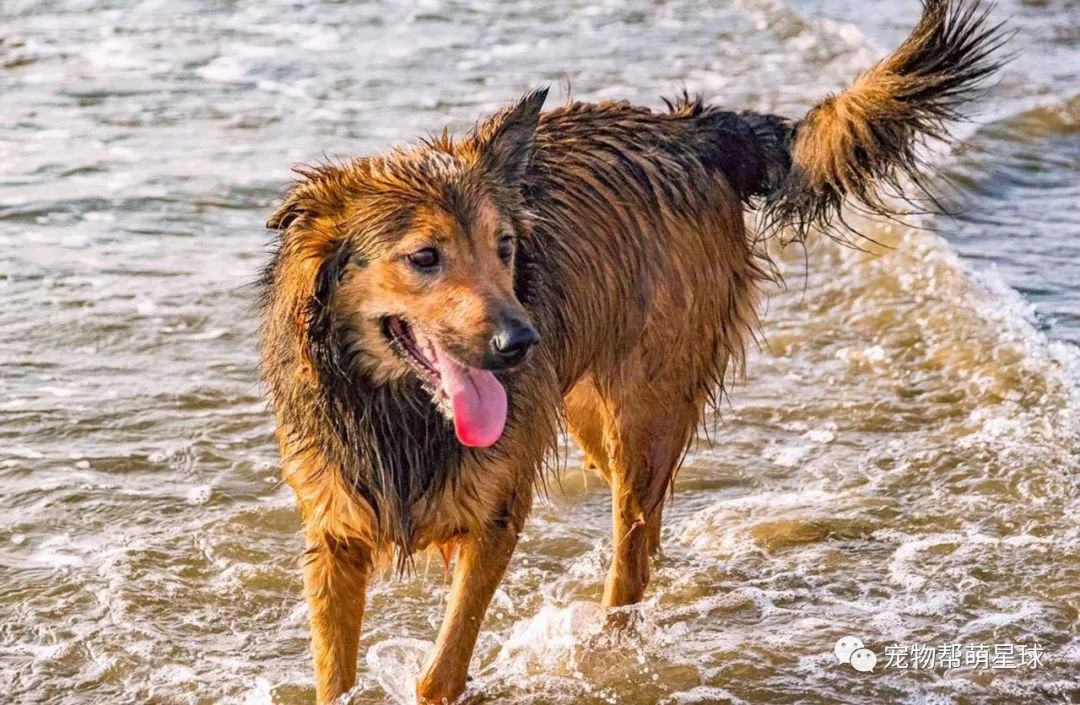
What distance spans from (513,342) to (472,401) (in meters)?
0.28

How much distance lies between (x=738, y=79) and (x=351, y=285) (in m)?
9.40

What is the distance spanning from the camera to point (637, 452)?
218 inches

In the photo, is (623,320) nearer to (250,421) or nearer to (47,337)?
(250,421)

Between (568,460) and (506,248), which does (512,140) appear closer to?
(506,248)

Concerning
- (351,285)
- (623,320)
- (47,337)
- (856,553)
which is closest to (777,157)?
(623,320)

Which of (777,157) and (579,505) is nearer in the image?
(777,157)

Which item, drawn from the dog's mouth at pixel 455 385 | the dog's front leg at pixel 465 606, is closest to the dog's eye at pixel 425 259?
the dog's mouth at pixel 455 385

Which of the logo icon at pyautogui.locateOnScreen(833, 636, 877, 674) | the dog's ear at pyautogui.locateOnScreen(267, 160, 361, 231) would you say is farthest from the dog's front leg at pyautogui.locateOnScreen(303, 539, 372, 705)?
the logo icon at pyautogui.locateOnScreen(833, 636, 877, 674)

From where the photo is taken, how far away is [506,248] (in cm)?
439

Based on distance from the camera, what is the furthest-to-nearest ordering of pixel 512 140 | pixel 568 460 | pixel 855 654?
pixel 568 460 → pixel 855 654 → pixel 512 140

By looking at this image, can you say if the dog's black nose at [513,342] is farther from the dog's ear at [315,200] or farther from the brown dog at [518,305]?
the dog's ear at [315,200]

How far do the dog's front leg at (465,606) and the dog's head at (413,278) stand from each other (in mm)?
518

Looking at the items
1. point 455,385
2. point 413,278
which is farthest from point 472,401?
point 413,278

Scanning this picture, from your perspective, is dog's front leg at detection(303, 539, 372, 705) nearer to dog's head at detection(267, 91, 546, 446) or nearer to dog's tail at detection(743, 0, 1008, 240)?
dog's head at detection(267, 91, 546, 446)
